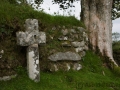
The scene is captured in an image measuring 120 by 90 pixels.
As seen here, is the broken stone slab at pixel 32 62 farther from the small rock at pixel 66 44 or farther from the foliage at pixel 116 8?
the foliage at pixel 116 8

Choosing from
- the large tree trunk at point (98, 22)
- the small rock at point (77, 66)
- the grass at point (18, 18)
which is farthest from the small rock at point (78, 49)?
the large tree trunk at point (98, 22)

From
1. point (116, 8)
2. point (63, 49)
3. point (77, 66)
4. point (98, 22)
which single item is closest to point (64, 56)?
point (63, 49)

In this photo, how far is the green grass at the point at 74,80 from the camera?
504 centimetres

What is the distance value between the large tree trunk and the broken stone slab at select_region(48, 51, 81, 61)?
2.13 meters

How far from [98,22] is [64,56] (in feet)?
10.2

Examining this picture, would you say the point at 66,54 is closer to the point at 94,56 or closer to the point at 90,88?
the point at 90,88

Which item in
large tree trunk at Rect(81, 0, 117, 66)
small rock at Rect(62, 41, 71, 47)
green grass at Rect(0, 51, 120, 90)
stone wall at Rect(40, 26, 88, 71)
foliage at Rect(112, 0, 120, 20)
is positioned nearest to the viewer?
green grass at Rect(0, 51, 120, 90)

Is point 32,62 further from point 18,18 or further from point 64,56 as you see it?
point 64,56

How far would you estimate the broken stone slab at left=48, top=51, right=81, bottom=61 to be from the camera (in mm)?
6038

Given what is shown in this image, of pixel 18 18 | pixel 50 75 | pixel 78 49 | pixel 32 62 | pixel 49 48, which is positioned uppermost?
pixel 18 18

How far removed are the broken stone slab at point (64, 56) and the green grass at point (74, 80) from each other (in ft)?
1.25

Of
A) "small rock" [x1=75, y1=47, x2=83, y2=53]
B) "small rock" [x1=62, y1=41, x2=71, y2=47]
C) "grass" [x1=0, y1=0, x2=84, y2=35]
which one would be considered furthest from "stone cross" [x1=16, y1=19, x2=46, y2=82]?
"small rock" [x1=75, y1=47, x2=83, y2=53]

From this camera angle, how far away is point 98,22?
880 centimetres

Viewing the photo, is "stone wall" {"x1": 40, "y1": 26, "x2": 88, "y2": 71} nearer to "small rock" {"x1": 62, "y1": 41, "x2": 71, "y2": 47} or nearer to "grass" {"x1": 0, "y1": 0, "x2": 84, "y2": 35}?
"small rock" {"x1": 62, "y1": 41, "x2": 71, "y2": 47}
